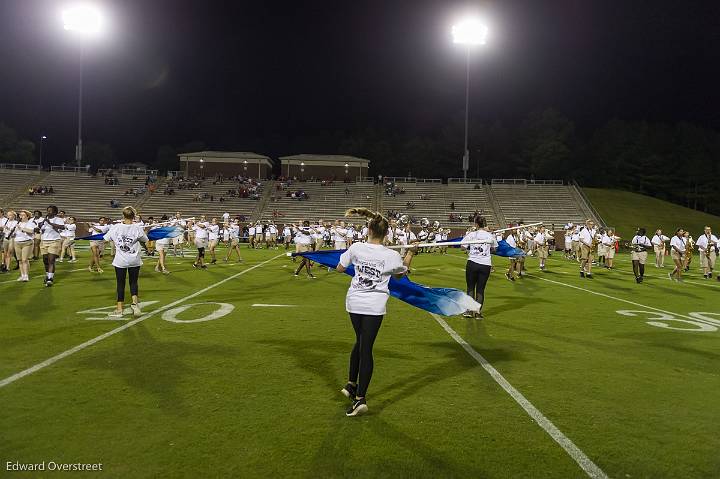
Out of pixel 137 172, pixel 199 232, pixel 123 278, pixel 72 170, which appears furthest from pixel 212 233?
pixel 72 170

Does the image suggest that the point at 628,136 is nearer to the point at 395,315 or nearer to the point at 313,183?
the point at 313,183

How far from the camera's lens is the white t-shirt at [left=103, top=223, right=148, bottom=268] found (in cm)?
840

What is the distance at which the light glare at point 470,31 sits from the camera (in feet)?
133

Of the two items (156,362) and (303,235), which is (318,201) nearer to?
(303,235)

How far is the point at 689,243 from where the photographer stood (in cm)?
1991

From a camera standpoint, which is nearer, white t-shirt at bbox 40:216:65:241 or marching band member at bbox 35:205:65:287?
marching band member at bbox 35:205:65:287

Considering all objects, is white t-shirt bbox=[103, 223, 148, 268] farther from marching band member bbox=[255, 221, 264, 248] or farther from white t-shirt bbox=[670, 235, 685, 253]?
marching band member bbox=[255, 221, 264, 248]

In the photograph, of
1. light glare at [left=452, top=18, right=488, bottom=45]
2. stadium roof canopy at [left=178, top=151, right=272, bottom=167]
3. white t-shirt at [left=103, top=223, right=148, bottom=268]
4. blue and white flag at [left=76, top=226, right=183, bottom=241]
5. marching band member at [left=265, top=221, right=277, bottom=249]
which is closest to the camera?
white t-shirt at [left=103, top=223, right=148, bottom=268]

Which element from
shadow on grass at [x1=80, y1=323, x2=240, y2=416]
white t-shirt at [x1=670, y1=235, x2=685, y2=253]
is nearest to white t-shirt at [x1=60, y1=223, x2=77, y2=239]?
shadow on grass at [x1=80, y1=323, x2=240, y2=416]

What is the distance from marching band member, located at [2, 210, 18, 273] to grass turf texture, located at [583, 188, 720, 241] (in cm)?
4443

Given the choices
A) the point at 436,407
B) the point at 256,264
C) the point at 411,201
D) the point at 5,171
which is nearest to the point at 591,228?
the point at 256,264

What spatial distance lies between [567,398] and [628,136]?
80.0 m

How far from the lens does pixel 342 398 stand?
4.96m

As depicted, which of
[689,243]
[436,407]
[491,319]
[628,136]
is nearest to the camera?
[436,407]
